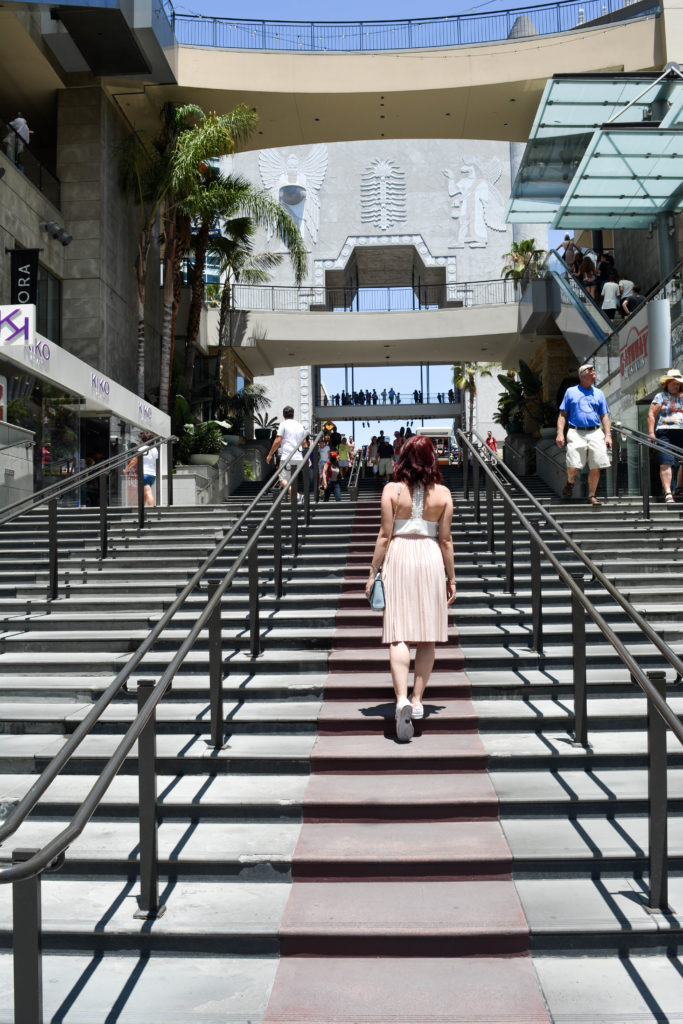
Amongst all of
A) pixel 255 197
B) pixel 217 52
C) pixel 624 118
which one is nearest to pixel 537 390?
pixel 624 118

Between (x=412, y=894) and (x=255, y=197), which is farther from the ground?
(x=255, y=197)

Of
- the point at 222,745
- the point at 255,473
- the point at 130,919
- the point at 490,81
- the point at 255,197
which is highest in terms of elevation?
the point at 490,81

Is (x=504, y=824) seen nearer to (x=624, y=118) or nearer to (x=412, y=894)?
(x=412, y=894)

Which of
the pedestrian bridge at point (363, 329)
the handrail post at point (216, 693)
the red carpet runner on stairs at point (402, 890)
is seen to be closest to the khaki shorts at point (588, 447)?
the red carpet runner on stairs at point (402, 890)

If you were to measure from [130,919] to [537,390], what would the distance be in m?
22.4

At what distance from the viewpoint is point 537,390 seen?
82.7 feet

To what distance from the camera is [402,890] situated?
14.0 ft

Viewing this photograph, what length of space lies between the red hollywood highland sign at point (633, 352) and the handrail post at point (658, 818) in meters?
10.4

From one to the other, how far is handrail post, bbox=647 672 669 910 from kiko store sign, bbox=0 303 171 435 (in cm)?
949

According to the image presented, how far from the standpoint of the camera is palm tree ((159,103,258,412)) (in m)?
21.1

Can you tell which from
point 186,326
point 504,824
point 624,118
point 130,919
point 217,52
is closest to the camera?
point 130,919

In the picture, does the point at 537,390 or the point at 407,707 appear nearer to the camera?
the point at 407,707

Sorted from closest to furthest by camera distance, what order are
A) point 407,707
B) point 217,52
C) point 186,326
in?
point 407,707, point 217,52, point 186,326

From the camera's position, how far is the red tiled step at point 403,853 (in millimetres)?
4387
